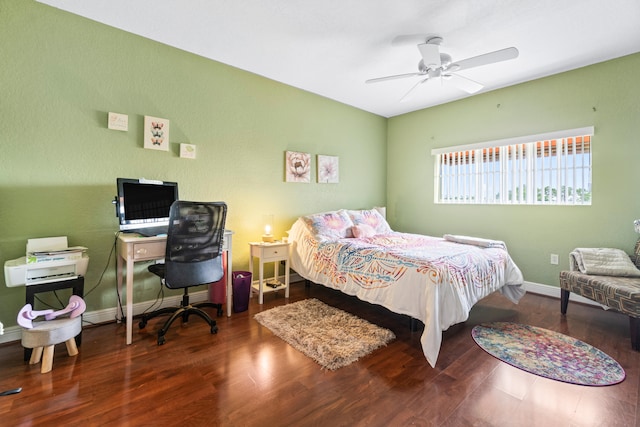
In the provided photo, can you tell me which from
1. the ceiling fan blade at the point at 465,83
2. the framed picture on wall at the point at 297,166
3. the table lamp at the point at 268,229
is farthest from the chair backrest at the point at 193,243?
the ceiling fan blade at the point at 465,83

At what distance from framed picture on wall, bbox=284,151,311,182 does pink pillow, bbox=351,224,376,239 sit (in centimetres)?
98

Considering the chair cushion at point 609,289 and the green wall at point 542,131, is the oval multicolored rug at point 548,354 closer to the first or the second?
the chair cushion at point 609,289

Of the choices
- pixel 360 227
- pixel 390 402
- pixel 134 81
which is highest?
pixel 134 81

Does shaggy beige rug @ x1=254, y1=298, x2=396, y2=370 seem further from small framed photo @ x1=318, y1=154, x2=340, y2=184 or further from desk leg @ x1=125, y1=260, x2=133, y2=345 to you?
small framed photo @ x1=318, y1=154, x2=340, y2=184

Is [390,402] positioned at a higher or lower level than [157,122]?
lower

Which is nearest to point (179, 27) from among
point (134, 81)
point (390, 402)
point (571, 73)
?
point (134, 81)

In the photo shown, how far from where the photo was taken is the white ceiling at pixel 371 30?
225 cm

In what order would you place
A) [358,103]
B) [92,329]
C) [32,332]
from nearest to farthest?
[32,332] → [92,329] → [358,103]

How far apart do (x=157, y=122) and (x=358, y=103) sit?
9.34 feet

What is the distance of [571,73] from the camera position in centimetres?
327

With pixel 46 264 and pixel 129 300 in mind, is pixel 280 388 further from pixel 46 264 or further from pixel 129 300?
pixel 46 264

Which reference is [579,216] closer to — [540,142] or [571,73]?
[540,142]

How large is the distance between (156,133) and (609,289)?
13.7ft

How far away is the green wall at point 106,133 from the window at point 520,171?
96.7 inches
